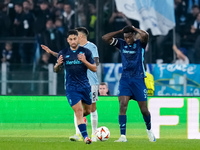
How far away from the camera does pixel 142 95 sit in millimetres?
12453

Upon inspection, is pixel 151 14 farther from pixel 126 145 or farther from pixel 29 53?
pixel 126 145

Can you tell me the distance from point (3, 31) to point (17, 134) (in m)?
4.18

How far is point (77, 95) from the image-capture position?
456 inches

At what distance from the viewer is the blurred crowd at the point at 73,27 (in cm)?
1783

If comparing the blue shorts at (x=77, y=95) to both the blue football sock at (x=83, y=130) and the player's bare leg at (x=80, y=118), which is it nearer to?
the player's bare leg at (x=80, y=118)

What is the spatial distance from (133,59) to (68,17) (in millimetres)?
5868

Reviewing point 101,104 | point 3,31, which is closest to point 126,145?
point 101,104

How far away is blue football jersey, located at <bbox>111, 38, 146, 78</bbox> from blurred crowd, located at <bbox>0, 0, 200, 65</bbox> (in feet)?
17.2

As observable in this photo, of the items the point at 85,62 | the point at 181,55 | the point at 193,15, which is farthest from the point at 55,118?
the point at 193,15

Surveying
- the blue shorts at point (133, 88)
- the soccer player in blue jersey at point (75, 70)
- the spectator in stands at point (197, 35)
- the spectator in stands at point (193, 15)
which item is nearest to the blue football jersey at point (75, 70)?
the soccer player in blue jersey at point (75, 70)

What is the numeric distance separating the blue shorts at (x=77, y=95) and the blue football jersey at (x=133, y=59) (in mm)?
983

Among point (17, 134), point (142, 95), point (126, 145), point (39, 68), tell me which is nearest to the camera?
point (126, 145)

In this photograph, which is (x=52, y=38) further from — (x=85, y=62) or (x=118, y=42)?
(x=85, y=62)

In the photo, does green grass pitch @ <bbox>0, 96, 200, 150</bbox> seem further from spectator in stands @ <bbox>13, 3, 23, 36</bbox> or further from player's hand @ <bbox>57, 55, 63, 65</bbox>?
spectator in stands @ <bbox>13, 3, 23, 36</bbox>
